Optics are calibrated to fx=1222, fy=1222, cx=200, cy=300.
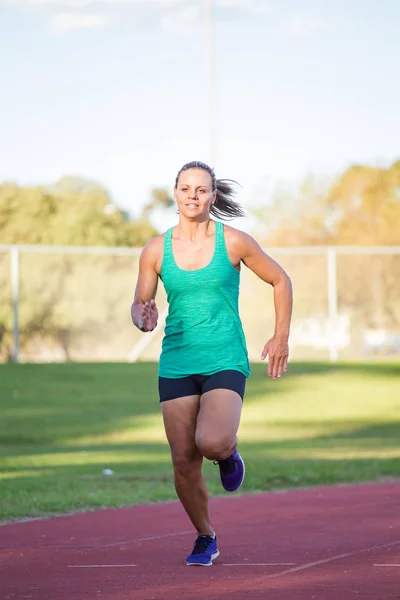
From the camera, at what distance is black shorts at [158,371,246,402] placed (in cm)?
702

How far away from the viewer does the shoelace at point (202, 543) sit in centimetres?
740

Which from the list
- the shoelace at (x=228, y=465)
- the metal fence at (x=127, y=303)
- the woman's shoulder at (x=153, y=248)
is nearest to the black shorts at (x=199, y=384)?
the shoelace at (x=228, y=465)

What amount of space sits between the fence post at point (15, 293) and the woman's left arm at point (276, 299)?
24.0m

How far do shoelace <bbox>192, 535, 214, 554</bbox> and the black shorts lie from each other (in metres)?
0.94

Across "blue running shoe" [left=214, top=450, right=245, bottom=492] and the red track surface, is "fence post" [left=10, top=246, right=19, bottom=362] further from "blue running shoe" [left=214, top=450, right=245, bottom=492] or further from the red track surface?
"blue running shoe" [left=214, top=450, right=245, bottom=492]

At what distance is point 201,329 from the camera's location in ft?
23.1

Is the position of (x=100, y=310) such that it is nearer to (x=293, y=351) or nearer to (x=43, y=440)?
(x=293, y=351)

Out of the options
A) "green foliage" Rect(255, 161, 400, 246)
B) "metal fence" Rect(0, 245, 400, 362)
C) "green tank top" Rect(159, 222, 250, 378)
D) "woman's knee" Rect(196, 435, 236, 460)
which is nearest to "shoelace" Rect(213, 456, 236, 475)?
"woman's knee" Rect(196, 435, 236, 460)

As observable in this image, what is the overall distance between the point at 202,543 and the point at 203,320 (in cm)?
142

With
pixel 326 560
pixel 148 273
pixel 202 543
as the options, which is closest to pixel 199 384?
pixel 148 273

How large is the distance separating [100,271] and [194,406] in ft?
86.7

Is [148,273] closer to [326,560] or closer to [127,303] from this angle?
[326,560]

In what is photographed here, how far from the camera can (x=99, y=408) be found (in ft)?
84.9

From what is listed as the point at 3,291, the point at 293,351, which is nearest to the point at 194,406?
the point at 3,291
